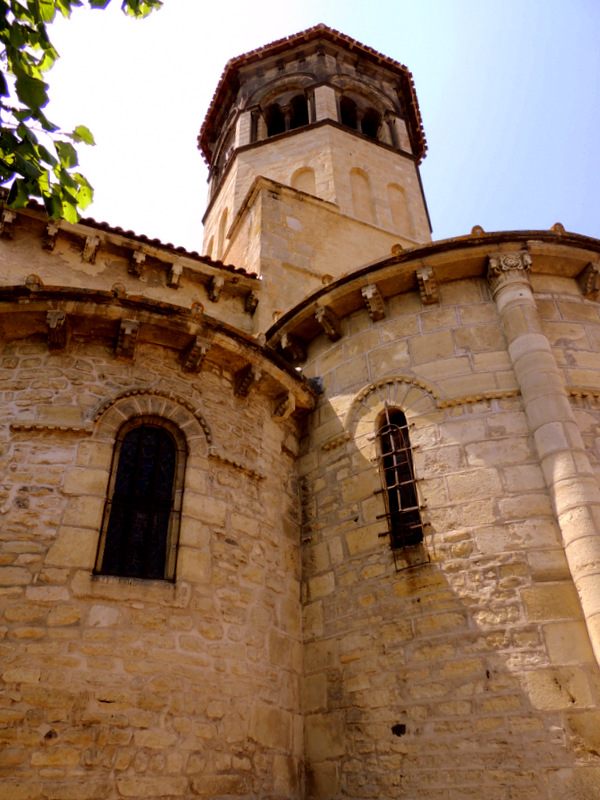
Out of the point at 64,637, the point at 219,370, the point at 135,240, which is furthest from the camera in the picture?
the point at 135,240

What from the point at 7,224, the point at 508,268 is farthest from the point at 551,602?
the point at 7,224

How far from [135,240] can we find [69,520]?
236 inches

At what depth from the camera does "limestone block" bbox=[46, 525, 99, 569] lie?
5699 mm

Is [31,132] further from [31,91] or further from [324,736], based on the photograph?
[324,736]

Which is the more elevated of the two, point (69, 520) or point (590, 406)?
point (590, 406)

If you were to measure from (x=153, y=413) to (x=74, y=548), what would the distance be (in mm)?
1730

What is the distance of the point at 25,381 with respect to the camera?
6695mm

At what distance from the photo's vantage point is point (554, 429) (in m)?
6.57

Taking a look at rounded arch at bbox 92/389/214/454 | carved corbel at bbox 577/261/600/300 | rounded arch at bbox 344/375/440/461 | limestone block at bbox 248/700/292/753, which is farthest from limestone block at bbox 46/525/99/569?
carved corbel at bbox 577/261/600/300

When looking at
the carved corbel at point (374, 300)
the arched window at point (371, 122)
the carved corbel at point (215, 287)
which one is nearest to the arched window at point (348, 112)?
the arched window at point (371, 122)

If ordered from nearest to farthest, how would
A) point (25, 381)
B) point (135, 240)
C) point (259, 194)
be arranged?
point (25, 381) → point (135, 240) → point (259, 194)

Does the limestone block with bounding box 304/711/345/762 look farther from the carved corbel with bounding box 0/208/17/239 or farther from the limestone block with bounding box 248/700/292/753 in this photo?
the carved corbel with bounding box 0/208/17/239

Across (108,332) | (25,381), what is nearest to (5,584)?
(25,381)

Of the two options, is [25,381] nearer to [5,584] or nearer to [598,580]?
[5,584]
